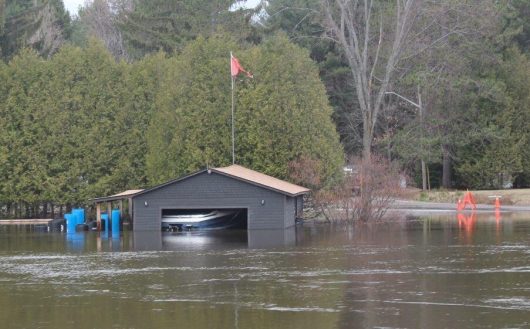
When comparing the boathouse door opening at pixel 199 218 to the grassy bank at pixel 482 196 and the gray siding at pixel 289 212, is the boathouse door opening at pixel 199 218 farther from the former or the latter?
the grassy bank at pixel 482 196

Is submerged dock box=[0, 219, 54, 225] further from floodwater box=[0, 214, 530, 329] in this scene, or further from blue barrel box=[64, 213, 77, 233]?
floodwater box=[0, 214, 530, 329]

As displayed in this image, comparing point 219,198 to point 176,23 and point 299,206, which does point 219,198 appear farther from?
point 176,23

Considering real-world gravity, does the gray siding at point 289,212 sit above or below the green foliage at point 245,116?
below

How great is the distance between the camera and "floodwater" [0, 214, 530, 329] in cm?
1875

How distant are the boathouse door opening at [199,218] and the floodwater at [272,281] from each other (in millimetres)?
3903

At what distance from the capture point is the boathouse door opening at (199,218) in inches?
1702

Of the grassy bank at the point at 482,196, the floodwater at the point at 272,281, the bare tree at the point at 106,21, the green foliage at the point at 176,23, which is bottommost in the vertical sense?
the floodwater at the point at 272,281

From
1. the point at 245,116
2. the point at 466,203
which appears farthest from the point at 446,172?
the point at 245,116

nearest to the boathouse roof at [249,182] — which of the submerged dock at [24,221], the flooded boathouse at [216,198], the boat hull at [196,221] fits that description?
the flooded boathouse at [216,198]

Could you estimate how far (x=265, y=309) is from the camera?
64.7 ft

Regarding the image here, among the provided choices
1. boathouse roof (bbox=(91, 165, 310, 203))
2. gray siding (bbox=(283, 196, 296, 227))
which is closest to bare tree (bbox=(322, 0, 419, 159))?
gray siding (bbox=(283, 196, 296, 227))

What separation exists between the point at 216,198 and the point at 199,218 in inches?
125

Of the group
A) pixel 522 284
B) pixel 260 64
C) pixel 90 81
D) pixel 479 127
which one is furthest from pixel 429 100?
pixel 522 284

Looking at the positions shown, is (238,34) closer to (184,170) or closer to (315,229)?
(184,170)
